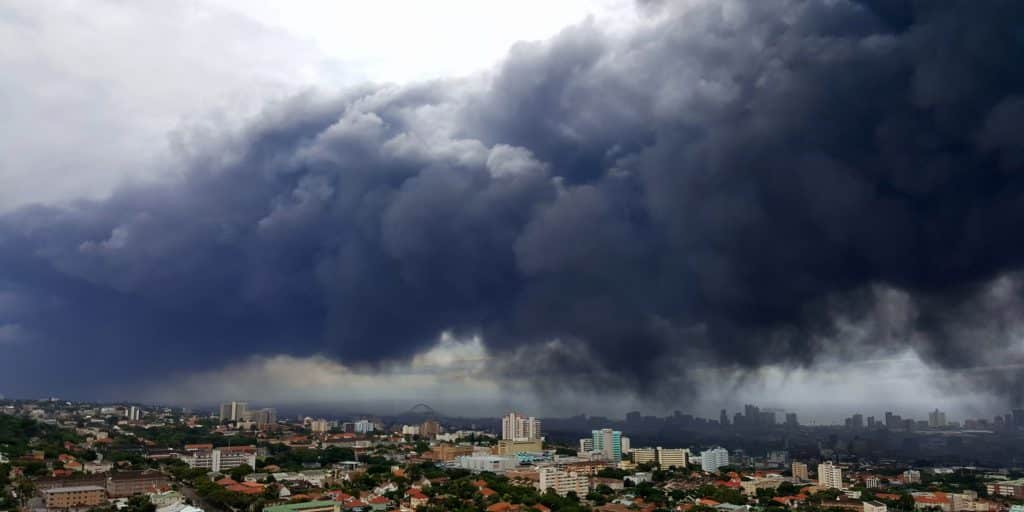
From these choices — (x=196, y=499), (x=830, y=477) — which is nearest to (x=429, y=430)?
(x=830, y=477)

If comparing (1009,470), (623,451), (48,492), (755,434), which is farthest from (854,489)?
(755,434)

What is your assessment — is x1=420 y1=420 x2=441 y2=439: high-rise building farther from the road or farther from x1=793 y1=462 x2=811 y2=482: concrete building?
the road

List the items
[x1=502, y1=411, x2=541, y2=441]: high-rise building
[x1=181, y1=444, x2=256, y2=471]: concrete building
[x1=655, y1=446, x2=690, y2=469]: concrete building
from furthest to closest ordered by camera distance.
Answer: [x1=502, y1=411, x2=541, y2=441]: high-rise building < [x1=655, y1=446, x2=690, y2=469]: concrete building < [x1=181, y1=444, x2=256, y2=471]: concrete building

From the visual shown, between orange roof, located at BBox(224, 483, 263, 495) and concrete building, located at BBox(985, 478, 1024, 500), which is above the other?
orange roof, located at BBox(224, 483, 263, 495)

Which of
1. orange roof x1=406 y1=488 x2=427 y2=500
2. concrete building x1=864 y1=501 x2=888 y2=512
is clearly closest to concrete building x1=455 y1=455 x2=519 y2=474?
orange roof x1=406 y1=488 x2=427 y2=500

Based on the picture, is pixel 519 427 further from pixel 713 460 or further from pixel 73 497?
pixel 73 497

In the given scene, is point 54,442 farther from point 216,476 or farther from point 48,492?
point 48,492

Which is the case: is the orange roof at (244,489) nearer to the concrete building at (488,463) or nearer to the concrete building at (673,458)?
the concrete building at (488,463)
